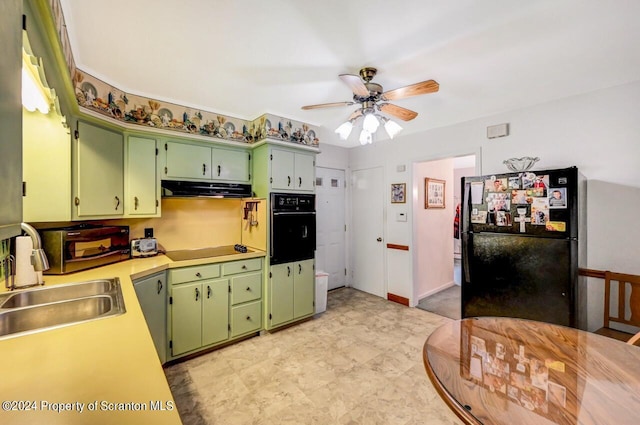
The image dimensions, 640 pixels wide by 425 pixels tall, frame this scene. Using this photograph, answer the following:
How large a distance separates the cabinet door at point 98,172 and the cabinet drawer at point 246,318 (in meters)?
1.48

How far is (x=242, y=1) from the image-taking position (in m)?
1.37

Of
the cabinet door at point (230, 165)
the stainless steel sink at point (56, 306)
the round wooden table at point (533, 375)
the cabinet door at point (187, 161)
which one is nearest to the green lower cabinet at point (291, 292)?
the cabinet door at point (230, 165)

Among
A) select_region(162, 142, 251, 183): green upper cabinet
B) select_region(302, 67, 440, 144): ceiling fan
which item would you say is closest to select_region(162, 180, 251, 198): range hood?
select_region(162, 142, 251, 183): green upper cabinet

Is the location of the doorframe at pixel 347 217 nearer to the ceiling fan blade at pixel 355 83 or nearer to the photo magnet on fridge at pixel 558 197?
the ceiling fan blade at pixel 355 83

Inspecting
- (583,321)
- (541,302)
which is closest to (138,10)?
(541,302)

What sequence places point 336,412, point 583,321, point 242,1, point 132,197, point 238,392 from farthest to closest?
point 132,197, point 583,321, point 238,392, point 336,412, point 242,1

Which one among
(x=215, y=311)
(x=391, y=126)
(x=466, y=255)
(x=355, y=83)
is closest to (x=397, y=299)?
(x=466, y=255)

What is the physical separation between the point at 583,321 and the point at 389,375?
1705 millimetres

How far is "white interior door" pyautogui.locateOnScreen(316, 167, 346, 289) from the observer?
4.27 meters

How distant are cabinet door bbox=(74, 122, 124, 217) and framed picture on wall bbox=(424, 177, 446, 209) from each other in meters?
3.91

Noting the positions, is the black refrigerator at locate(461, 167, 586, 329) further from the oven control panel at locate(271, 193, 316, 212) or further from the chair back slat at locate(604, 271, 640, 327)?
the oven control panel at locate(271, 193, 316, 212)

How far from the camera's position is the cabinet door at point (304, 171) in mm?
3166

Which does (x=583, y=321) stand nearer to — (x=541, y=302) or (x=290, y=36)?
(x=541, y=302)

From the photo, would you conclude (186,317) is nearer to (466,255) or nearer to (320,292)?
(320,292)
